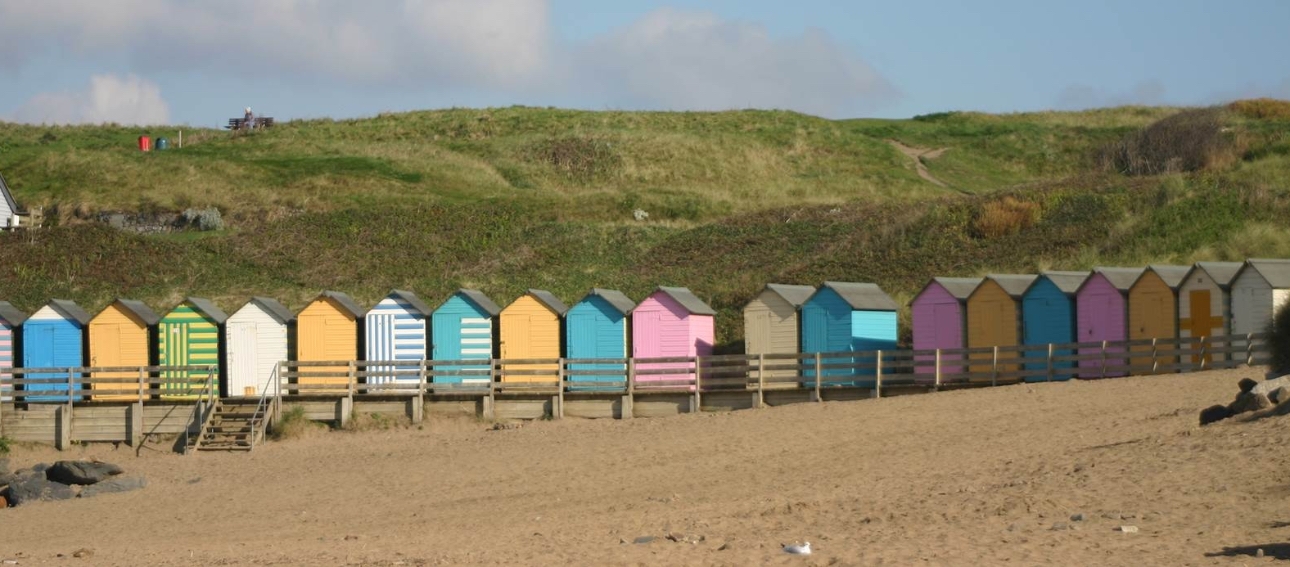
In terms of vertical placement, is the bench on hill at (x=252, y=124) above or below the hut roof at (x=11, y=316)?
above

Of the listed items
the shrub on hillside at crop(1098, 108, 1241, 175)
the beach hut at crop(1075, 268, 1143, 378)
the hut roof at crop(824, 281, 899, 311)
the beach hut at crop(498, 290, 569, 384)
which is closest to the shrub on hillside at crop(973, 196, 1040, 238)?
the shrub on hillside at crop(1098, 108, 1241, 175)

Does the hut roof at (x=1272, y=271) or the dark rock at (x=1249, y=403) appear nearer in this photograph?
the dark rock at (x=1249, y=403)

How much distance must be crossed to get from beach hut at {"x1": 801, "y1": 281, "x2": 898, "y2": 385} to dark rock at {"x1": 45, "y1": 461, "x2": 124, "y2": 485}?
14250mm

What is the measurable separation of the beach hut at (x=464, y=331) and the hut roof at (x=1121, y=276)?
13.1 metres

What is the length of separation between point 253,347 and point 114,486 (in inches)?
262

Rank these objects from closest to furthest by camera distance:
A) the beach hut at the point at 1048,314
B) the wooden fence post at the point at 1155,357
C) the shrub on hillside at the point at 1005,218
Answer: the wooden fence post at the point at 1155,357, the beach hut at the point at 1048,314, the shrub on hillside at the point at 1005,218

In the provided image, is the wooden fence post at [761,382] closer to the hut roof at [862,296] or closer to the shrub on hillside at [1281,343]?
the hut roof at [862,296]

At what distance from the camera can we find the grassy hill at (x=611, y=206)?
4609cm

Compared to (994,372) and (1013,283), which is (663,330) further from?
(1013,283)

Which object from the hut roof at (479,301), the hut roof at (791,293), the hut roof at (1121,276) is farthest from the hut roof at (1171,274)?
the hut roof at (479,301)

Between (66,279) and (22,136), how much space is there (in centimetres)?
3726

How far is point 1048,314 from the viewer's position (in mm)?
32094

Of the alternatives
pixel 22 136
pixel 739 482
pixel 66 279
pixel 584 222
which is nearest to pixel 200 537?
pixel 739 482

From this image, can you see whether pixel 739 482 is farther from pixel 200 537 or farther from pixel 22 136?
pixel 22 136
